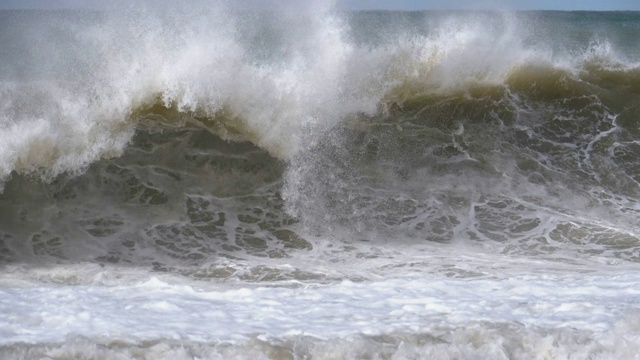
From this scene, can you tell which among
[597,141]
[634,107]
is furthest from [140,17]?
[634,107]

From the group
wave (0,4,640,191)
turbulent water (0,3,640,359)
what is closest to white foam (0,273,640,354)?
turbulent water (0,3,640,359)

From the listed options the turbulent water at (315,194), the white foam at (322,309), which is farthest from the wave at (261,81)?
the white foam at (322,309)

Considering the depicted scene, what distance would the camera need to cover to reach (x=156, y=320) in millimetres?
3180

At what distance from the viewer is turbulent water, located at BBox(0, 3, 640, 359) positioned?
10.2ft

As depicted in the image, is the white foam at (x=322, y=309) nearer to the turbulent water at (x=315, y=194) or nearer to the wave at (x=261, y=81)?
the turbulent water at (x=315, y=194)

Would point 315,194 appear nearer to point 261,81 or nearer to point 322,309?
point 261,81

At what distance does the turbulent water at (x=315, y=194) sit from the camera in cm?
312

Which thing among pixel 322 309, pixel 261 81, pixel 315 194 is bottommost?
pixel 322 309

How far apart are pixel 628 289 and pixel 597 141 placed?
4.79 meters

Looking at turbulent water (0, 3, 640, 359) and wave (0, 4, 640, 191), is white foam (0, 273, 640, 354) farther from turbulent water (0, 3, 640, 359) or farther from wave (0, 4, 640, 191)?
wave (0, 4, 640, 191)

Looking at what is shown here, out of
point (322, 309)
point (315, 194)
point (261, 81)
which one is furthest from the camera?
point (261, 81)

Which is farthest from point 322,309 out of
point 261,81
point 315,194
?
point 261,81

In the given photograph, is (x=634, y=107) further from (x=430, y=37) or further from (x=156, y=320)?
(x=156, y=320)

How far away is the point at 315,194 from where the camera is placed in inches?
238
